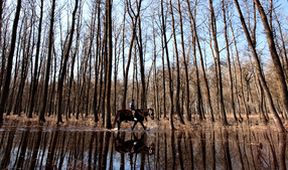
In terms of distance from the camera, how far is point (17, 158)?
14.7 ft

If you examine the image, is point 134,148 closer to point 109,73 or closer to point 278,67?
point 109,73

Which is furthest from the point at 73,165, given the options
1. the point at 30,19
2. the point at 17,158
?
the point at 30,19

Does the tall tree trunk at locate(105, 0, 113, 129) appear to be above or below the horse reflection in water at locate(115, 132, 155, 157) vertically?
above

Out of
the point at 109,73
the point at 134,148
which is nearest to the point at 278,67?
the point at 134,148

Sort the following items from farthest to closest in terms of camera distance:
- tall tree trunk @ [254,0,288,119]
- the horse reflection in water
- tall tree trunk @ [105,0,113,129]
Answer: tall tree trunk @ [105,0,113,129]
tall tree trunk @ [254,0,288,119]
the horse reflection in water

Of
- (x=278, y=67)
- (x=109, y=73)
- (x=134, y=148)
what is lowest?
(x=134, y=148)

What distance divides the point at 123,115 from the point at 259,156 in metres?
8.77

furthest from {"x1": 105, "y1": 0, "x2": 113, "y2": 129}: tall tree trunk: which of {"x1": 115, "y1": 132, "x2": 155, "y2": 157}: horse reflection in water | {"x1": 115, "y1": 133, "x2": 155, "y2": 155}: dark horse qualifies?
{"x1": 115, "y1": 133, "x2": 155, "y2": 155}: dark horse

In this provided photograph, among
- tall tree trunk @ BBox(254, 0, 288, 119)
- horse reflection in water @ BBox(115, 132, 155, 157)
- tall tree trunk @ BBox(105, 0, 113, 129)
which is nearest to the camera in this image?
horse reflection in water @ BBox(115, 132, 155, 157)

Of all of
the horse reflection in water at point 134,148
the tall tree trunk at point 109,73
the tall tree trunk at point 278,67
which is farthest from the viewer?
the tall tree trunk at point 109,73

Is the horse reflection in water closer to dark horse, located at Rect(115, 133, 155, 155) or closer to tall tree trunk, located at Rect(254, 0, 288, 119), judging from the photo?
dark horse, located at Rect(115, 133, 155, 155)

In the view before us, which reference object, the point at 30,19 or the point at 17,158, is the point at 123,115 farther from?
the point at 30,19

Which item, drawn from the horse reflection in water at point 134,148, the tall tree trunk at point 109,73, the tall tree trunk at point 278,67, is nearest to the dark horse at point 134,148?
the horse reflection in water at point 134,148

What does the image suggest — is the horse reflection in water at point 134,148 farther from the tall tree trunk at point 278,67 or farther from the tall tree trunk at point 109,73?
the tall tree trunk at point 278,67
